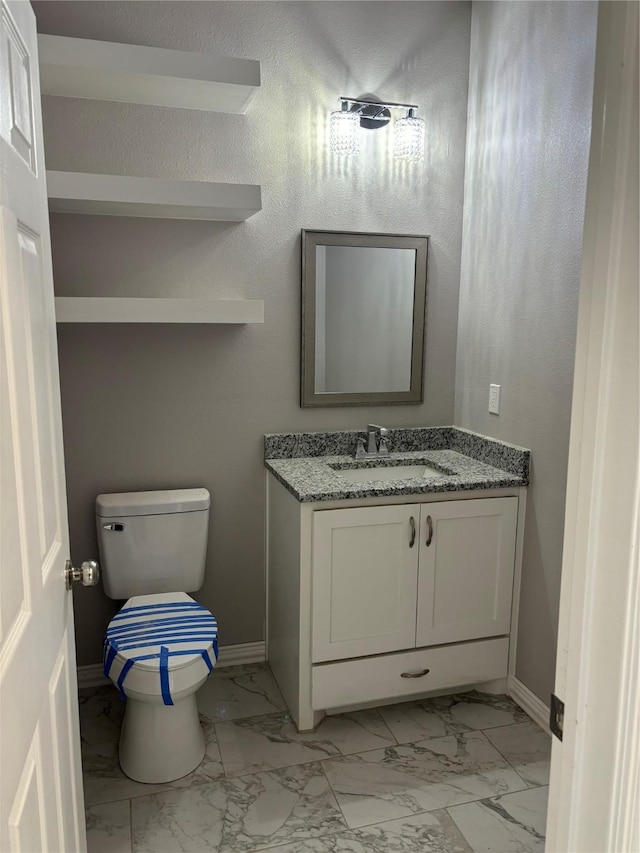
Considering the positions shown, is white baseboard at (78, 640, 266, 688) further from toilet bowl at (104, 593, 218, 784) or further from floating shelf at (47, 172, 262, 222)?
floating shelf at (47, 172, 262, 222)

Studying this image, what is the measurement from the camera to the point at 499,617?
2.49m

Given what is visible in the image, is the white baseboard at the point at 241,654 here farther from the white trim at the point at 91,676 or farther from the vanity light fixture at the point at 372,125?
the vanity light fixture at the point at 372,125

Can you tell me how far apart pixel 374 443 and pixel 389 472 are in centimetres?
15

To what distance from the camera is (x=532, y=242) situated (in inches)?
93.0

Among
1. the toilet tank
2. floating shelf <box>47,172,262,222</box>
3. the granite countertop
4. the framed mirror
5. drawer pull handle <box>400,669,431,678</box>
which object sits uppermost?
floating shelf <box>47,172,262,222</box>

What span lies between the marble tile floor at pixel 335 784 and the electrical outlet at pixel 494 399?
1120 millimetres

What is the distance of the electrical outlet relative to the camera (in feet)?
8.48

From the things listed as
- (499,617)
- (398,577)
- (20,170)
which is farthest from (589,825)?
(499,617)

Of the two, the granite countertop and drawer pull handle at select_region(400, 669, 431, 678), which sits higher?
the granite countertop

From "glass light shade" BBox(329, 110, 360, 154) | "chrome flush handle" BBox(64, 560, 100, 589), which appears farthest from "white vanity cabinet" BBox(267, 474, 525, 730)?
"glass light shade" BBox(329, 110, 360, 154)

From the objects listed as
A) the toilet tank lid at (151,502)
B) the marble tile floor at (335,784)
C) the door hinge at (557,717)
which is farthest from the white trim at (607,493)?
the toilet tank lid at (151,502)

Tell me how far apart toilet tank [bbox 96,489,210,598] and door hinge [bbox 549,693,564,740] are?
1777mm

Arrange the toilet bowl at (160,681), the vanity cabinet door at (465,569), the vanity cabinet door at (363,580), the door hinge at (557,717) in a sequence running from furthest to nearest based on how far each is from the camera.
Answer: the vanity cabinet door at (465,569) < the vanity cabinet door at (363,580) < the toilet bowl at (160,681) < the door hinge at (557,717)

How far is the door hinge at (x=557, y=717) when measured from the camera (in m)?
0.85
